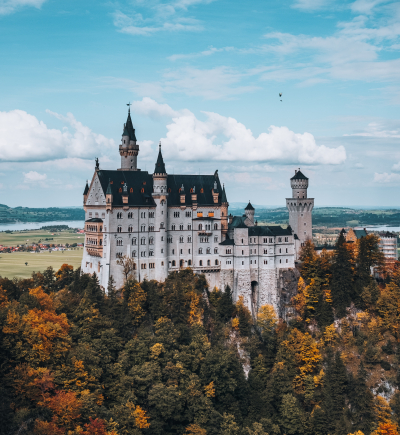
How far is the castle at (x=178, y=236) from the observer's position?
91.6m

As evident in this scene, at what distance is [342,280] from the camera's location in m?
93.8

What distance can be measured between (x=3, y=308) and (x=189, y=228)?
1508 inches

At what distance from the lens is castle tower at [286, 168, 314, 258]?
103625 millimetres

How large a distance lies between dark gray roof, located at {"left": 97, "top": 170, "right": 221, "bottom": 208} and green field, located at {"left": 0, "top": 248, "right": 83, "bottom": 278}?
33892 millimetres

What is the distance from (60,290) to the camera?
95812 millimetres

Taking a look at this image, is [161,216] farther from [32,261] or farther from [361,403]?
[32,261]

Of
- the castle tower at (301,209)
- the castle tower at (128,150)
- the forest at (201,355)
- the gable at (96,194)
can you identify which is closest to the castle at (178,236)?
the gable at (96,194)

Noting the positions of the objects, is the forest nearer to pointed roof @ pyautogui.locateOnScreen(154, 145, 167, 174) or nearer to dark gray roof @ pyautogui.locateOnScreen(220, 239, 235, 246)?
dark gray roof @ pyautogui.locateOnScreen(220, 239, 235, 246)

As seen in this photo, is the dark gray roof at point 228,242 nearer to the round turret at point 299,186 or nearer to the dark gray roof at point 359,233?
the round turret at point 299,186

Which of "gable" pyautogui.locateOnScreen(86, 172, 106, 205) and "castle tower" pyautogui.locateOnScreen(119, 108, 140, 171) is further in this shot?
"castle tower" pyautogui.locateOnScreen(119, 108, 140, 171)

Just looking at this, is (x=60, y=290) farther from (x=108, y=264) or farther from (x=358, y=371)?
(x=358, y=371)

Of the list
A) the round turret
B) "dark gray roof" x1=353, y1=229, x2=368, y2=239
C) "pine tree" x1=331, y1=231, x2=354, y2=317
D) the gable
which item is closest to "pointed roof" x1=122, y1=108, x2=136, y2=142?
the gable

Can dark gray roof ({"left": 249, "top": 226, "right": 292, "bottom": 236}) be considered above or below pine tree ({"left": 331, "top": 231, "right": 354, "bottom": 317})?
above

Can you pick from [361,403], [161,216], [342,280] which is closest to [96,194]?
[161,216]
